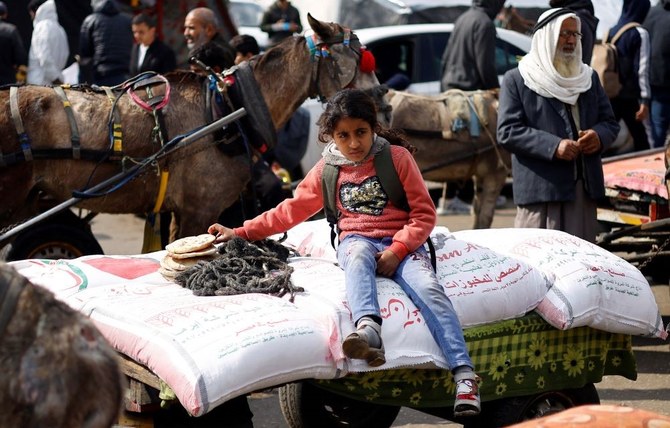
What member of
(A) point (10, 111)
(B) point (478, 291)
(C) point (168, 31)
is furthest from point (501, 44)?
(B) point (478, 291)

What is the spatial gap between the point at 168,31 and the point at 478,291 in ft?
31.2

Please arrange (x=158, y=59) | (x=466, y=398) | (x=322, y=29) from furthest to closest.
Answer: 1. (x=158, y=59)
2. (x=322, y=29)
3. (x=466, y=398)

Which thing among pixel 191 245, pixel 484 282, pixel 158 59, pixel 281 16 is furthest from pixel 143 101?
pixel 281 16

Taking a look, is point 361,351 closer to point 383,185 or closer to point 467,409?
point 467,409

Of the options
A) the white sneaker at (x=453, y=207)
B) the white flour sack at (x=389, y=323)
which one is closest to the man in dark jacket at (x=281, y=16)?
the white sneaker at (x=453, y=207)

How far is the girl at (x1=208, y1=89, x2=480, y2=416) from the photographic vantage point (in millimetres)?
4531

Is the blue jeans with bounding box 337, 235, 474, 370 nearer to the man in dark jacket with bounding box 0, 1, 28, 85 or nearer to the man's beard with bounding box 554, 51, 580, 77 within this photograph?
the man's beard with bounding box 554, 51, 580, 77

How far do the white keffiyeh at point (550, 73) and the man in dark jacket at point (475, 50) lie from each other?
15.4 ft

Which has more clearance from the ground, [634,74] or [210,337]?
[210,337]

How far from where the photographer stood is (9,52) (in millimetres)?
13148

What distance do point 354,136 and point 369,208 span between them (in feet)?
1.08

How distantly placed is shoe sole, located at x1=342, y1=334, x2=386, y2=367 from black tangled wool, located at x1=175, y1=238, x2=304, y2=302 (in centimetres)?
45

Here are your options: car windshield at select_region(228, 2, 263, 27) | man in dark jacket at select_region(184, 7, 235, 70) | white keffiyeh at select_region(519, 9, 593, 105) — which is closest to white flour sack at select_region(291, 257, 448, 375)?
white keffiyeh at select_region(519, 9, 593, 105)

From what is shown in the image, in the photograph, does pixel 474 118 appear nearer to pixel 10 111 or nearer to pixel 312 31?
pixel 312 31
